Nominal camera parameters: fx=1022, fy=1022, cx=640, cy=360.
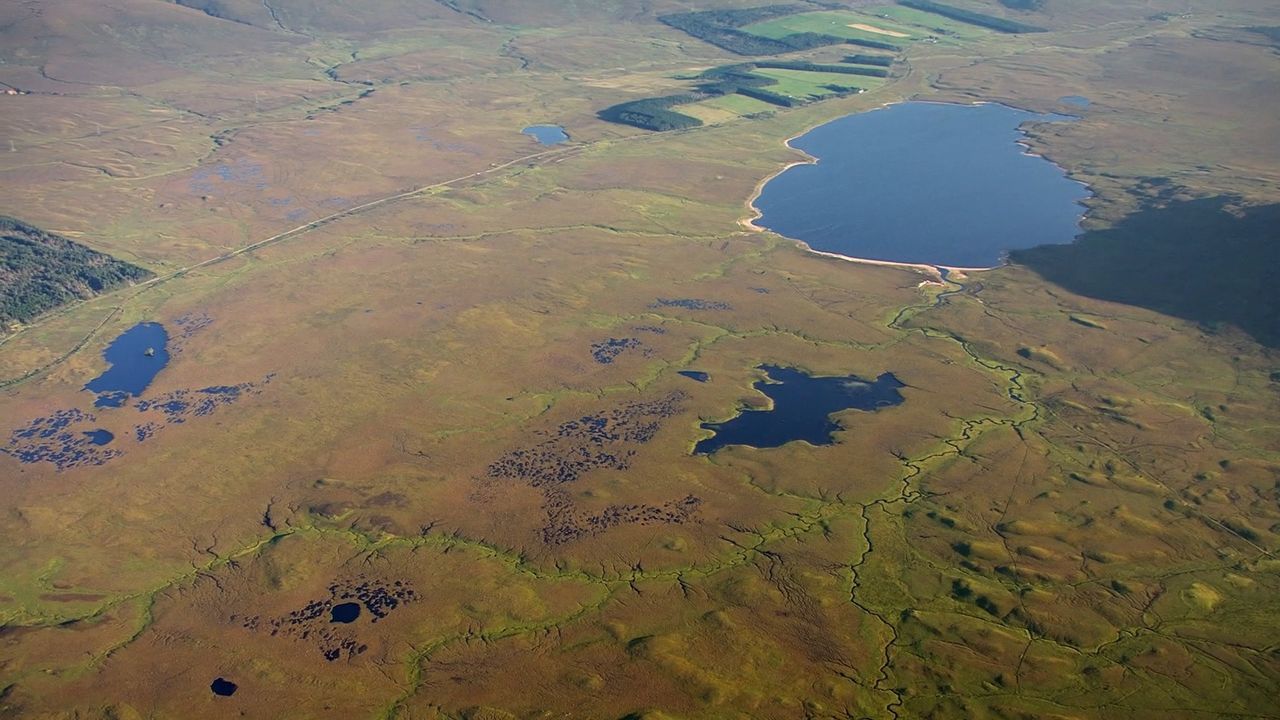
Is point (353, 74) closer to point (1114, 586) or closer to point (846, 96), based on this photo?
point (846, 96)

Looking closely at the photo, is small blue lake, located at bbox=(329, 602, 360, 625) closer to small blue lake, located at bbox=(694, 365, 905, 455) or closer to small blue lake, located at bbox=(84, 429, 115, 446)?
small blue lake, located at bbox=(694, 365, 905, 455)

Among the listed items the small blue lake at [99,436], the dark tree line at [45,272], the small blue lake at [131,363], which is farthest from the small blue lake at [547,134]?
the small blue lake at [99,436]

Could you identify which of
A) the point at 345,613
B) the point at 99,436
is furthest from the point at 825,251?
the point at 99,436

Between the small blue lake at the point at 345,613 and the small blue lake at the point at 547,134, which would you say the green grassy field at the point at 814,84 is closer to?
the small blue lake at the point at 547,134

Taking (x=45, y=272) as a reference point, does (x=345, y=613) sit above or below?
→ above

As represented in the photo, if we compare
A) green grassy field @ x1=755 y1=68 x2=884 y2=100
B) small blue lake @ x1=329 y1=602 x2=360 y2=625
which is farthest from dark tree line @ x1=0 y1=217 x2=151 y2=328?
green grassy field @ x1=755 y1=68 x2=884 y2=100

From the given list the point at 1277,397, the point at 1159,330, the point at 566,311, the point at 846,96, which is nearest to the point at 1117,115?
the point at 846,96

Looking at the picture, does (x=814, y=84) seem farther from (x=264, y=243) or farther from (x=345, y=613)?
(x=345, y=613)
